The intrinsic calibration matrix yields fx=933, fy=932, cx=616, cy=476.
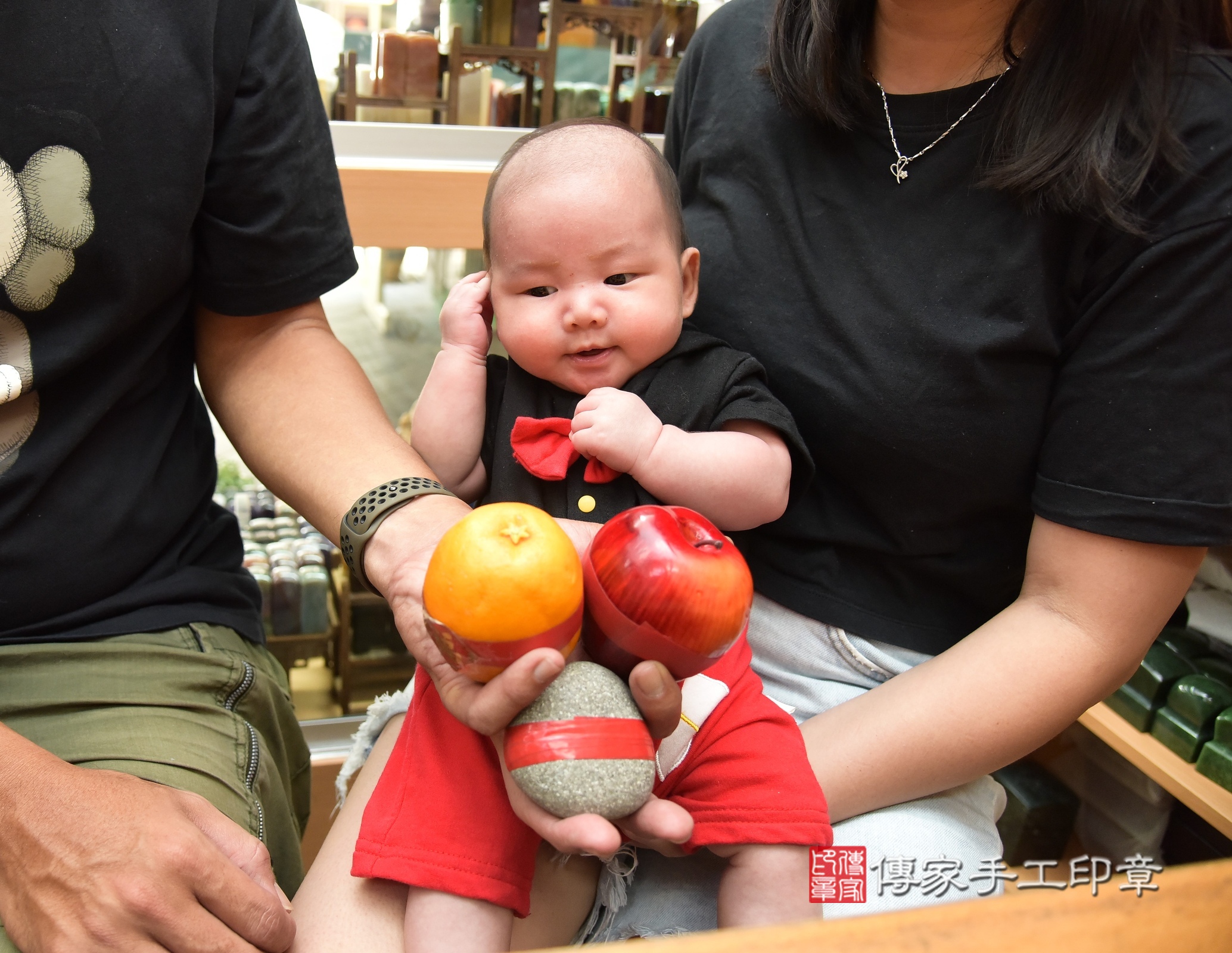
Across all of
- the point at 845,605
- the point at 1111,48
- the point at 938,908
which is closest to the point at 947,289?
the point at 1111,48

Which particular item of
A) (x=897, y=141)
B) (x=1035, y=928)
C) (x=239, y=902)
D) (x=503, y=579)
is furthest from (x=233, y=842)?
(x=897, y=141)

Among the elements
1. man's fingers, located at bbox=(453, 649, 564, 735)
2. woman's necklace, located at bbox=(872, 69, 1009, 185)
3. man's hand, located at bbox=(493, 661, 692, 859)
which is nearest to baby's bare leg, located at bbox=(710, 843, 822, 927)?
man's hand, located at bbox=(493, 661, 692, 859)

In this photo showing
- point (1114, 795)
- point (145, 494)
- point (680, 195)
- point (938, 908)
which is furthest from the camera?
point (1114, 795)

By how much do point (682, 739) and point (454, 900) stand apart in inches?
9.2

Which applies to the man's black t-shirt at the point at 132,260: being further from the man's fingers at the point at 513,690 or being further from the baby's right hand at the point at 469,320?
the man's fingers at the point at 513,690

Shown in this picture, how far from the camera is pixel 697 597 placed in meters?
0.64

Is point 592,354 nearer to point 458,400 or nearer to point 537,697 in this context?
point 458,400

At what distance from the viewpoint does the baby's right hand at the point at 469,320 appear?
1.07m

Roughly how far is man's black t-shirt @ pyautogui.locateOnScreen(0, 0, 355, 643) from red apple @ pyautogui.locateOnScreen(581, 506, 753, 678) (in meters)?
0.58

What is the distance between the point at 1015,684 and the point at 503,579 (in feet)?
1.99

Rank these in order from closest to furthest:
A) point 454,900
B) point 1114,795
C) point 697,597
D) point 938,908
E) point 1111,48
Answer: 1. point 938,908
2. point 697,597
3. point 454,900
4. point 1111,48
5. point 1114,795

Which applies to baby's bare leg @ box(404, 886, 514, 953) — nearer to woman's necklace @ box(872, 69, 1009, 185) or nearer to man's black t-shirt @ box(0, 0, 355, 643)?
man's black t-shirt @ box(0, 0, 355, 643)

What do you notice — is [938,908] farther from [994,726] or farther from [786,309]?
[786,309]

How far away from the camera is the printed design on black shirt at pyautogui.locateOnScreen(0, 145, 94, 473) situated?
2.84ft
